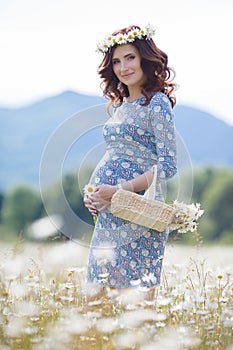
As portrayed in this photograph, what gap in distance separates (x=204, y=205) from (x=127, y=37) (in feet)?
97.1

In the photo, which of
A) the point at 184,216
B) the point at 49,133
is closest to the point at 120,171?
the point at 184,216

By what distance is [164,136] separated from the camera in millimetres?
4074

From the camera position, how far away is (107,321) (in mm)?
3557

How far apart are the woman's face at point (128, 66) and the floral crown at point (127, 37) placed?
1.3 inches

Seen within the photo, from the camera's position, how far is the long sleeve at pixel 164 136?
13.3 ft

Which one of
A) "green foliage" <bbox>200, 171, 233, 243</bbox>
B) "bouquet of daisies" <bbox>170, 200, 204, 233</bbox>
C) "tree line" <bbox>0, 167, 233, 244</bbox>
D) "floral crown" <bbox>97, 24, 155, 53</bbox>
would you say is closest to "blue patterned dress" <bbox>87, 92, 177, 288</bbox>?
"bouquet of daisies" <bbox>170, 200, 204, 233</bbox>

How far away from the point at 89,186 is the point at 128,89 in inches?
26.1

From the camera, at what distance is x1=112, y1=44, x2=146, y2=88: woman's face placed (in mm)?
4254

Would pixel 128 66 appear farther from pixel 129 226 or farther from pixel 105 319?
pixel 105 319

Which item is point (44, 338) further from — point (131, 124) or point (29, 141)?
point (29, 141)

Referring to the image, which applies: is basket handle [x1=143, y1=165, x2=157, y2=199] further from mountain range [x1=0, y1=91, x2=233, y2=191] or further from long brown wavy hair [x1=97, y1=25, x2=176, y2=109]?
mountain range [x1=0, y1=91, x2=233, y2=191]

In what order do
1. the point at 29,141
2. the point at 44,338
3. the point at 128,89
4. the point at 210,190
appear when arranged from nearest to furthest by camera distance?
the point at 44,338 < the point at 128,89 < the point at 210,190 < the point at 29,141

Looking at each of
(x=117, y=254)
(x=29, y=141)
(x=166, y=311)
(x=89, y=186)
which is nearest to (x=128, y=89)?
(x=89, y=186)

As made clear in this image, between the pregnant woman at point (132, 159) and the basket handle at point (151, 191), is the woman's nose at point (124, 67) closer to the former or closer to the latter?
the pregnant woman at point (132, 159)
